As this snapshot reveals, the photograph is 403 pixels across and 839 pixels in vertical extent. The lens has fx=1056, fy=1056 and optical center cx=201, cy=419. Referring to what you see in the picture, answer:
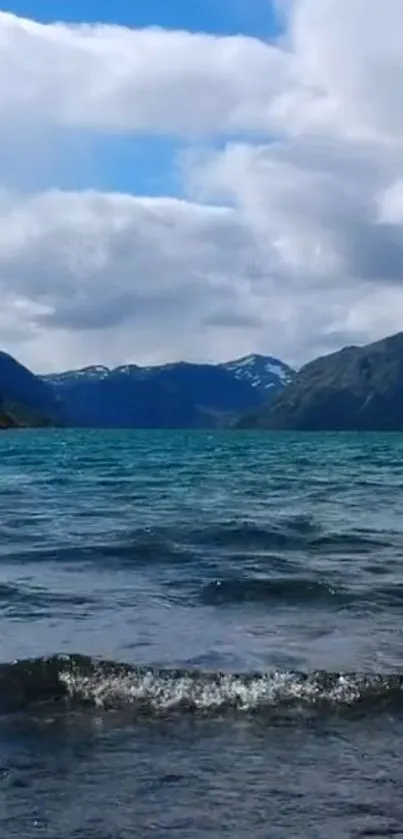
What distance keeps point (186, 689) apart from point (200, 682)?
282 mm

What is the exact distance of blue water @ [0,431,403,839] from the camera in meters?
10.3

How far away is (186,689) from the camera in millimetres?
14414

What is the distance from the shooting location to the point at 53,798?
1051cm

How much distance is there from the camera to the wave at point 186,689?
45.8ft

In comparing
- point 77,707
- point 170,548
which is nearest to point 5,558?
point 170,548

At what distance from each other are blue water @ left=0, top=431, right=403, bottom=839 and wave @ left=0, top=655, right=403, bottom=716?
0.03 meters

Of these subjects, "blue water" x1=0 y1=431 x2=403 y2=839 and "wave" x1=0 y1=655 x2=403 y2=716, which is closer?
"blue water" x1=0 y1=431 x2=403 y2=839

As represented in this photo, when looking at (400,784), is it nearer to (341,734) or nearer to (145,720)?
(341,734)

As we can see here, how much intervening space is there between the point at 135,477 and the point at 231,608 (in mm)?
41459

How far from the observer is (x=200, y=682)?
575 inches

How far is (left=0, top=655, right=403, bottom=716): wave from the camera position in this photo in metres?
13.9

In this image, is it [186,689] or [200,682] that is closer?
[186,689]

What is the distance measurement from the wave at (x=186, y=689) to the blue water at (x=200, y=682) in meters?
0.03

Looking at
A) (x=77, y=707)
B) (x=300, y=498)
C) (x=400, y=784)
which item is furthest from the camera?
(x=300, y=498)
